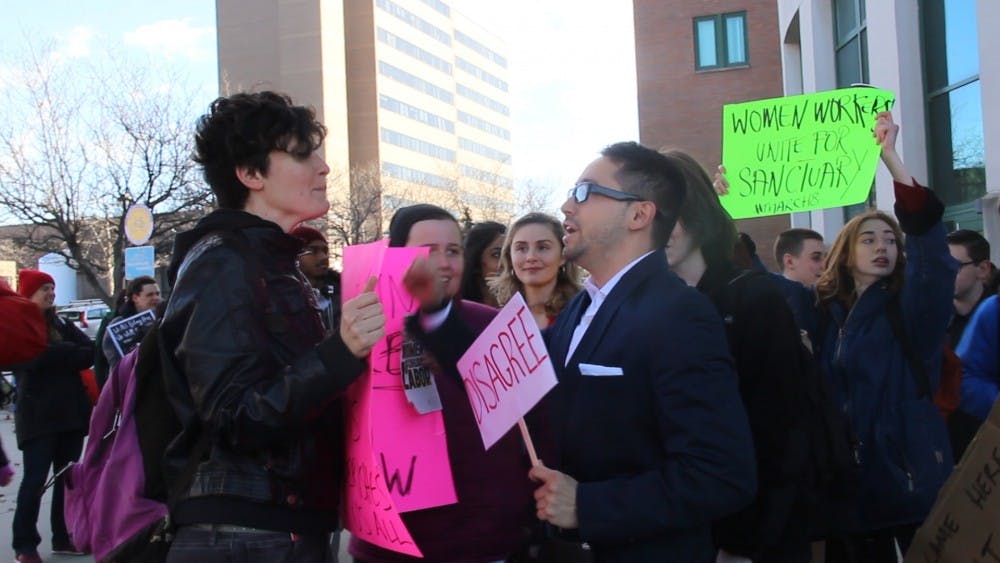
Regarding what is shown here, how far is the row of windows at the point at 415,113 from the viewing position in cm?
9131

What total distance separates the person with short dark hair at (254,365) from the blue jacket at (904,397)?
2247 mm

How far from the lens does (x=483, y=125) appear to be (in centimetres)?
11831

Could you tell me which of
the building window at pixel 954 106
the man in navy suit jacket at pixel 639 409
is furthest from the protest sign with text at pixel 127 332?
the building window at pixel 954 106

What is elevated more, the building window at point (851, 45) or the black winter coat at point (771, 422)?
the building window at point (851, 45)

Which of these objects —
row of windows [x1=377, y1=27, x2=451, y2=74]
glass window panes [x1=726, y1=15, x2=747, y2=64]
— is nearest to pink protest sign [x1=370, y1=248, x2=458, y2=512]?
glass window panes [x1=726, y1=15, x2=747, y2=64]

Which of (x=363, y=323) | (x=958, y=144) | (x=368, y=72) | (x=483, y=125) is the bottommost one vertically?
(x=363, y=323)

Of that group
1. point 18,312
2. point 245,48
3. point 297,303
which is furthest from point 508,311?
point 245,48

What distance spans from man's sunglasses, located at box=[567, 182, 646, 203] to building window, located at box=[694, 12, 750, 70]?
2427 cm

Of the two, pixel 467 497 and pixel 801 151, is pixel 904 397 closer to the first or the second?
pixel 467 497

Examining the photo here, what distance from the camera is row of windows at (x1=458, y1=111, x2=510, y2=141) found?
11312 centimetres

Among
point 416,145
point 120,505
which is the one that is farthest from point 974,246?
point 416,145

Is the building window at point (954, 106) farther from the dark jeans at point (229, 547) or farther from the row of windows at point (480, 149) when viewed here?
the row of windows at point (480, 149)

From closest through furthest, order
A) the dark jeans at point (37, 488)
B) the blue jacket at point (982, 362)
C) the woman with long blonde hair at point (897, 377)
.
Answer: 1. the woman with long blonde hair at point (897, 377)
2. the blue jacket at point (982, 362)
3. the dark jeans at point (37, 488)

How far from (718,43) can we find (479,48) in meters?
96.9
